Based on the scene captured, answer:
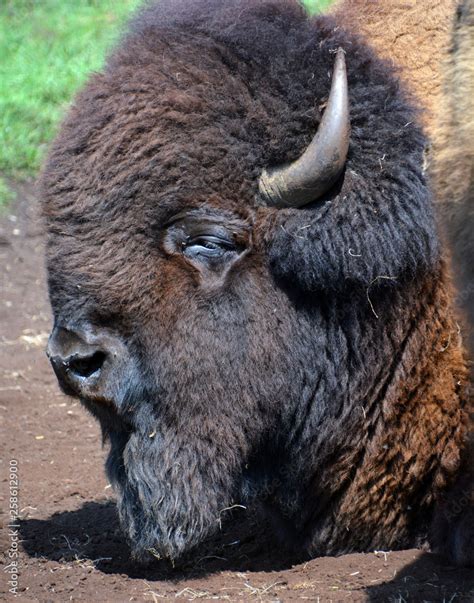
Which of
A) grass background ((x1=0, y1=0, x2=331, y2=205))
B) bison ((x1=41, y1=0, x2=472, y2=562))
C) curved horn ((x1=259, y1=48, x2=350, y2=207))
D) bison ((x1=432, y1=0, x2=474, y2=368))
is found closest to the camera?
bison ((x1=432, y1=0, x2=474, y2=368))

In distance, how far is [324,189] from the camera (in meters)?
3.61

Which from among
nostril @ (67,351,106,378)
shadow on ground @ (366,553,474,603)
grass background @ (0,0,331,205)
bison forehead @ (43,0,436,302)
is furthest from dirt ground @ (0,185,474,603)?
grass background @ (0,0,331,205)

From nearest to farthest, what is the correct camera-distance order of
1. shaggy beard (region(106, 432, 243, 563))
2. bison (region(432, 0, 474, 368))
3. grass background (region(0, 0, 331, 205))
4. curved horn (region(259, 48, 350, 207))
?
1. bison (region(432, 0, 474, 368))
2. curved horn (region(259, 48, 350, 207))
3. shaggy beard (region(106, 432, 243, 563))
4. grass background (region(0, 0, 331, 205))

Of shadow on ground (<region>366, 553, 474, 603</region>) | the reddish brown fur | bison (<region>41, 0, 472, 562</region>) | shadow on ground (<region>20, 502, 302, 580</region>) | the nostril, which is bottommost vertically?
shadow on ground (<region>20, 502, 302, 580</region>)

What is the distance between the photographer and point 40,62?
1109 cm

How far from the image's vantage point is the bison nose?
12.2 ft

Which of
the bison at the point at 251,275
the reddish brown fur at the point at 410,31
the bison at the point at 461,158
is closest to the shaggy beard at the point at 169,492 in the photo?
the bison at the point at 251,275

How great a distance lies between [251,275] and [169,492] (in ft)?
2.93

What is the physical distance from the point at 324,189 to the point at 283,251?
263 millimetres

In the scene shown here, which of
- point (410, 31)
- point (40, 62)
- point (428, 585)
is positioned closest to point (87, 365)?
point (428, 585)

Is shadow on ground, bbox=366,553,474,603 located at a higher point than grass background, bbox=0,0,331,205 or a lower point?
lower

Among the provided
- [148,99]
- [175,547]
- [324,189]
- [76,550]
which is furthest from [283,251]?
[76,550]

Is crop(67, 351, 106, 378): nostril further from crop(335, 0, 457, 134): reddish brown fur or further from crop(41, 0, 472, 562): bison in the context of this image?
crop(335, 0, 457, 134): reddish brown fur

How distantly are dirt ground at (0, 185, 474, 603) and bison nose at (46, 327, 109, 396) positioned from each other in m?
0.54
